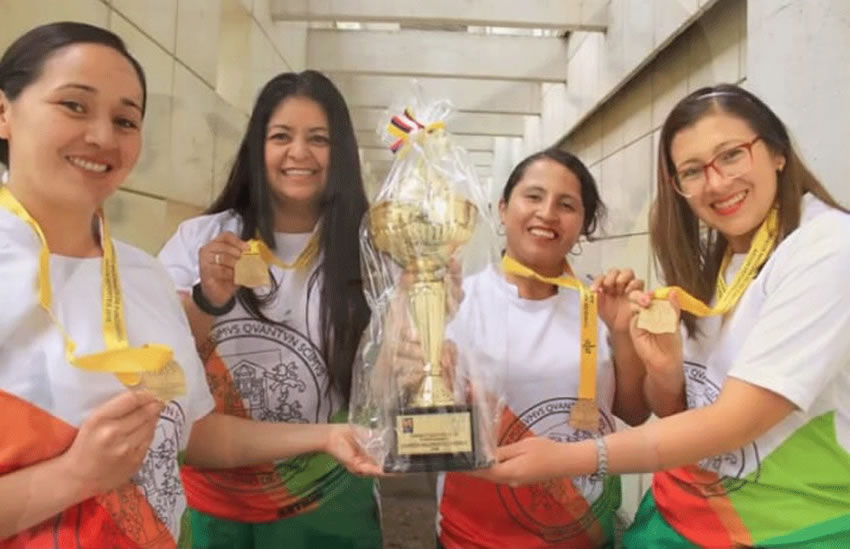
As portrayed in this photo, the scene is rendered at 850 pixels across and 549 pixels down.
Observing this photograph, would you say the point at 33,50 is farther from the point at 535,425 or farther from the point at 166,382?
the point at 535,425

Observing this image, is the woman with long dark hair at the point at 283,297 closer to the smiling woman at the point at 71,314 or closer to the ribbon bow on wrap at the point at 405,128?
the ribbon bow on wrap at the point at 405,128

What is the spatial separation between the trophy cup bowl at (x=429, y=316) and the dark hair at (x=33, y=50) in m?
0.36

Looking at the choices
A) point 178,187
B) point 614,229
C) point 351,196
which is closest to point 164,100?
point 178,187

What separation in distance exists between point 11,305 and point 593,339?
2.49ft

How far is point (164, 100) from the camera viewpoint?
3.67ft

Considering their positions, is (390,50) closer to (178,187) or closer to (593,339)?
(178,187)

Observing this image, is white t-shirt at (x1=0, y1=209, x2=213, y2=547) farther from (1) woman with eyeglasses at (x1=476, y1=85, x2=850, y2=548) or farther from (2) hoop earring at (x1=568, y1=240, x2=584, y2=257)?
(2) hoop earring at (x1=568, y1=240, x2=584, y2=257)

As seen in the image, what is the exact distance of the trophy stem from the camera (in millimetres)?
785

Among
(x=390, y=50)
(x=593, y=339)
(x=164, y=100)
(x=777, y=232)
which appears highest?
(x=390, y=50)

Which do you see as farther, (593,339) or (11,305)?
(593,339)

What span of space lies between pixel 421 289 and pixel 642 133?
115 cm

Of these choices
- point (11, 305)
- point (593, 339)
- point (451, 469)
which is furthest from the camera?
point (593, 339)

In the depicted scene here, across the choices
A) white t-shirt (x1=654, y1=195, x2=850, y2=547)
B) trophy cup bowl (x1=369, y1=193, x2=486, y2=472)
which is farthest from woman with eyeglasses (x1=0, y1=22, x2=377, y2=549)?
white t-shirt (x1=654, y1=195, x2=850, y2=547)

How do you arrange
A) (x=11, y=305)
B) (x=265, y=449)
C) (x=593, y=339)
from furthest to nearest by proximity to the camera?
1. (x=593, y=339)
2. (x=265, y=449)
3. (x=11, y=305)
